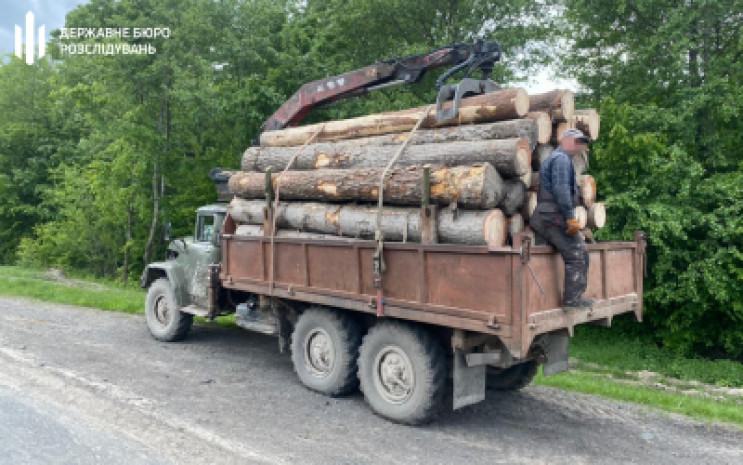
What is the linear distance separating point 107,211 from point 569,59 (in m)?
14.8

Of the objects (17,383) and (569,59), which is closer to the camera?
(17,383)

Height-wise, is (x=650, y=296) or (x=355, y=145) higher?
(x=355, y=145)

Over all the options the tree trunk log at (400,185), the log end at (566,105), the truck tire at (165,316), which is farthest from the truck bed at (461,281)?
the truck tire at (165,316)

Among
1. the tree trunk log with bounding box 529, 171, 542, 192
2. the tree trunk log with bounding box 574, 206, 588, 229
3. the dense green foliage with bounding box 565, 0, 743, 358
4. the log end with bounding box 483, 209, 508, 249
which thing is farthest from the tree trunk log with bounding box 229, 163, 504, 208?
the dense green foliage with bounding box 565, 0, 743, 358

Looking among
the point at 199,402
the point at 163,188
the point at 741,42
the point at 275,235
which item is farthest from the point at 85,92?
the point at 741,42

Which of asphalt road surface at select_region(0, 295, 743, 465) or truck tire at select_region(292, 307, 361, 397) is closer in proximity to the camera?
asphalt road surface at select_region(0, 295, 743, 465)

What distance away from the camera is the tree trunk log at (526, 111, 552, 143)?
581 cm

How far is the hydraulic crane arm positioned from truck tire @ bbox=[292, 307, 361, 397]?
3030mm

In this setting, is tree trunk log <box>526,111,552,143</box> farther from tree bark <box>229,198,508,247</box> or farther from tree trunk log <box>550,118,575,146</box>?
tree bark <box>229,198,508,247</box>

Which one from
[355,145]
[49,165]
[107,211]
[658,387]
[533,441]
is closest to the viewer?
[533,441]

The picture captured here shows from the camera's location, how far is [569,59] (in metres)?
14.5

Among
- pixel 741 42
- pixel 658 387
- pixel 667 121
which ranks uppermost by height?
pixel 741 42

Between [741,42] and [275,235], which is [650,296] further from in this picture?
[275,235]

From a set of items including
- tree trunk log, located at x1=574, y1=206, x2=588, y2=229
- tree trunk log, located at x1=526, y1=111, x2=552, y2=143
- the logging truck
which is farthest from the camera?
tree trunk log, located at x1=574, y1=206, x2=588, y2=229
